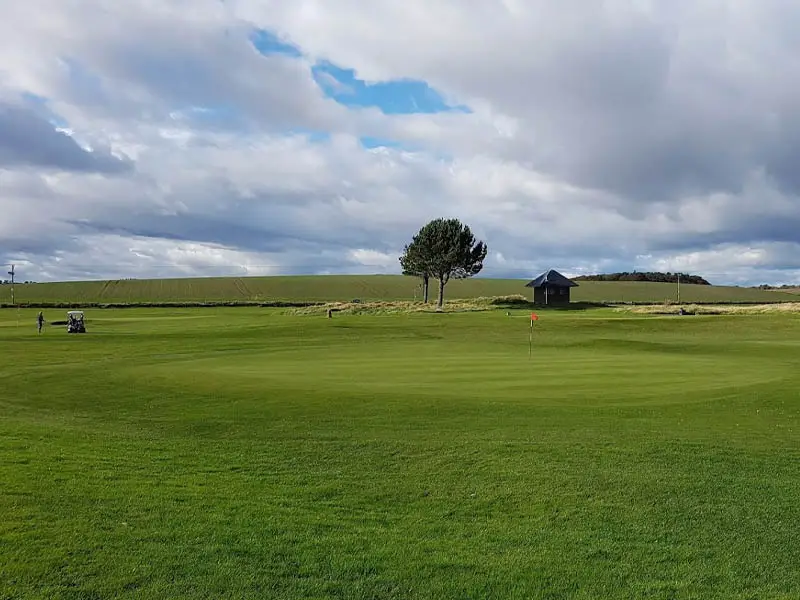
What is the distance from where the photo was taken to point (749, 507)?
29.8ft

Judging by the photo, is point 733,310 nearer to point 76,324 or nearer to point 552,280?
point 552,280

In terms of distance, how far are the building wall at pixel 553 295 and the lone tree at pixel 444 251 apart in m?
9.21

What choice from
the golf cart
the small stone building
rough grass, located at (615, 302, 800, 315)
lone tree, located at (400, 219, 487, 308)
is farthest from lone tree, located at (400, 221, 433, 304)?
the golf cart

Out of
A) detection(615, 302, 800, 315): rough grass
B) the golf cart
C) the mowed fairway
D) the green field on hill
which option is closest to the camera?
the mowed fairway

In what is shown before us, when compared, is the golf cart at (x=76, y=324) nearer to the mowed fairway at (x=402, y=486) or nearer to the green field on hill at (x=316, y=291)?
the mowed fairway at (x=402, y=486)

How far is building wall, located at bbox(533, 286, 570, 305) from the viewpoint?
96562 millimetres

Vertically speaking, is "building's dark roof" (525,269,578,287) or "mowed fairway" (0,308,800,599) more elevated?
"building's dark roof" (525,269,578,287)

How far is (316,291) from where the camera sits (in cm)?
15462

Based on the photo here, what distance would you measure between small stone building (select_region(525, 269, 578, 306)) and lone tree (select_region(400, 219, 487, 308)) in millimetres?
8872

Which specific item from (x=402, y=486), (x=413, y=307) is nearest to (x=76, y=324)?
(x=413, y=307)

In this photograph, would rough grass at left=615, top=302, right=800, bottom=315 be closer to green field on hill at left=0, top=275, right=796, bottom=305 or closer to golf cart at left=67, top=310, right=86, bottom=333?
green field on hill at left=0, top=275, right=796, bottom=305

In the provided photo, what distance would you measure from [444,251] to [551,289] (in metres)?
16.2

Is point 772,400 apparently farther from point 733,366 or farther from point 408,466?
point 408,466

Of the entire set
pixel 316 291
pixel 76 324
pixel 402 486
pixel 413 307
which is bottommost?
pixel 402 486
